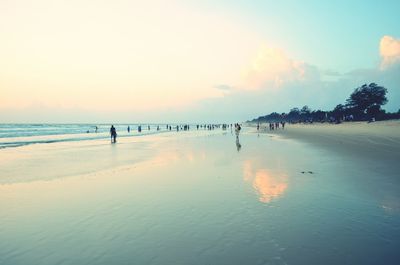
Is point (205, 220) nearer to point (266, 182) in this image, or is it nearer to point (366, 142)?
point (266, 182)

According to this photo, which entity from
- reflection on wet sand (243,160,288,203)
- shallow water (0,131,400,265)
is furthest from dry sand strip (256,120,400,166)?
shallow water (0,131,400,265)

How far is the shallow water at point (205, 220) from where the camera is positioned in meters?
5.18

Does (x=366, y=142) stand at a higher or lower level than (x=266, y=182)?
lower

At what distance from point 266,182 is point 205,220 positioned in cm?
524

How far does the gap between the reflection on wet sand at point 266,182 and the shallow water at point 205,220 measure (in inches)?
1.4

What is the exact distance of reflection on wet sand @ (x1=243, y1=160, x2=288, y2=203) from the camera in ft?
31.1

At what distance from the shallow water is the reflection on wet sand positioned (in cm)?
4

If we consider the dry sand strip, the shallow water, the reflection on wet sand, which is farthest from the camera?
the dry sand strip

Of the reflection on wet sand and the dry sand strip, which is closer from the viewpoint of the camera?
the reflection on wet sand

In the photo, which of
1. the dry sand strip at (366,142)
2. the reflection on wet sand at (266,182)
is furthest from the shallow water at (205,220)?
the dry sand strip at (366,142)

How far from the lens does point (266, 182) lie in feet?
38.3

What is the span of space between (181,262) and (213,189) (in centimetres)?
579

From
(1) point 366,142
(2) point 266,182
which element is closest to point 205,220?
(2) point 266,182

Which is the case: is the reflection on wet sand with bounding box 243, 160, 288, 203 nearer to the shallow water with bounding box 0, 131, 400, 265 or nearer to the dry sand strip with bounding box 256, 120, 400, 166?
the shallow water with bounding box 0, 131, 400, 265
